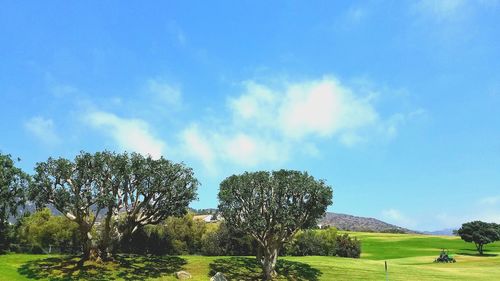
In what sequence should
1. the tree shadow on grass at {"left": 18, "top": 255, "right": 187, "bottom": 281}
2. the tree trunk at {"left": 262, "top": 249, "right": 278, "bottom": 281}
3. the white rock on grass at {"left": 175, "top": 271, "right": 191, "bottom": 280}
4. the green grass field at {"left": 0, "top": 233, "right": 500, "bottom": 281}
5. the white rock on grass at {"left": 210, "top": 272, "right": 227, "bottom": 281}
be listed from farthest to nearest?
the tree trunk at {"left": 262, "top": 249, "right": 278, "bottom": 281}
the white rock on grass at {"left": 175, "top": 271, "right": 191, "bottom": 280}
the white rock on grass at {"left": 210, "top": 272, "right": 227, "bottom": 281}
the green grass field at {"left": 0, "top": 233, "right": 500, "bottom": 281}
the tree shadow on grass at {"left": 18, "top": 255, "right": 187, "bottom": 281}

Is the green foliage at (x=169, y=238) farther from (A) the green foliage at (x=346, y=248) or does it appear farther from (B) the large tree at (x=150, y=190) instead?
(A) the green foliage at (x=346, y=248)

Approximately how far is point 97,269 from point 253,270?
21282 mm

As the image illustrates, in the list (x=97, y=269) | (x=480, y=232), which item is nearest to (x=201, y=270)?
(x=97, y=269)

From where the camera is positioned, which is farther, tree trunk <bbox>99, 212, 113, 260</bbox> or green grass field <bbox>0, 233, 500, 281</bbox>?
tree trunk <bbox>99, 212, 113, 260</bbox>

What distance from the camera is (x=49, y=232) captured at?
89.6 meters

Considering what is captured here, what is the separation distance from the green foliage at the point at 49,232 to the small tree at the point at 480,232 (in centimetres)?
10209

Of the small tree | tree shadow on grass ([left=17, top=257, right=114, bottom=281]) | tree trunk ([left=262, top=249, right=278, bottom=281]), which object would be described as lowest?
tree shadow on grass ([left=17, top=257, right=114, bottom=281])

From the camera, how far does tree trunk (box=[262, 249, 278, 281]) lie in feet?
196

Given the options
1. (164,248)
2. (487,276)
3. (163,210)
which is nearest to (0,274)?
(163,210)

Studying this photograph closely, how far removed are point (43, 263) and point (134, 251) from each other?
2814 cm

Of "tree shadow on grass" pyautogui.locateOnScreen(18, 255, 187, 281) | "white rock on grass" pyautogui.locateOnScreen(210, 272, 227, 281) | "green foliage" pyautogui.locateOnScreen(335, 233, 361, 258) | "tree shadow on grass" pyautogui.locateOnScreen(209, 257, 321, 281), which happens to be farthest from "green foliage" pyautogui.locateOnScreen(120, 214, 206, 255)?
"green foliage" pyautogui.locateOnScreen(335, 233, 361, 258)

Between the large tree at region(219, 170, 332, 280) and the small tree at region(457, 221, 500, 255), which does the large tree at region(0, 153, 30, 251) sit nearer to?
the large tree at region(219, 170, 332, 280)

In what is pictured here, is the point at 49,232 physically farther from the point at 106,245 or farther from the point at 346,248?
the point at 346,248

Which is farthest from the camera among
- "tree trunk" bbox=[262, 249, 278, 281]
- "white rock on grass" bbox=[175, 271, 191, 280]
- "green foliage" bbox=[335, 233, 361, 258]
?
"green foliage" bbox=[335, 233, 361, 258]
